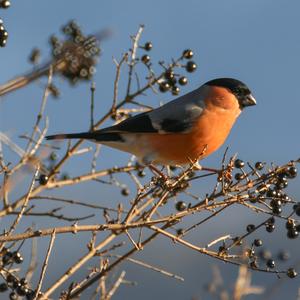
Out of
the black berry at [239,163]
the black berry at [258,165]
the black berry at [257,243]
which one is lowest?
the black berry at [257,243]

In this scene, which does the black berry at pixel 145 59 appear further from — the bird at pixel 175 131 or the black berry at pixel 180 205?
the black berry at pixel 180 205

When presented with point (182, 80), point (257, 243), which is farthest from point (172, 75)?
point (257, 243)

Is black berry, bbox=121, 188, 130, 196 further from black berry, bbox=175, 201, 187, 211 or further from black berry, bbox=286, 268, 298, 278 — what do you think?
black berry, bbox=286, 268, 298, 278

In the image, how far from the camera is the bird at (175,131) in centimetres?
388

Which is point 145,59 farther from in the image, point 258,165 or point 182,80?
point 258,165

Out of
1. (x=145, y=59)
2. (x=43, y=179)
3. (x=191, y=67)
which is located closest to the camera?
(x=43, y=179)

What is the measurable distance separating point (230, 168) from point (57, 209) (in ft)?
2.95

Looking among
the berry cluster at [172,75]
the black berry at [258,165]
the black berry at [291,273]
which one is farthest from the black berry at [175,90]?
the black berry at [291,273]

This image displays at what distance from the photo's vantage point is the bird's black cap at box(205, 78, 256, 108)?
14.0ft

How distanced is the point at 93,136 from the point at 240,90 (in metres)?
1.11

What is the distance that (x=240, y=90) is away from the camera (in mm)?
4297

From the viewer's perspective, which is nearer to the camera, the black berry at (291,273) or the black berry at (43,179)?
the black berry at (291,273)

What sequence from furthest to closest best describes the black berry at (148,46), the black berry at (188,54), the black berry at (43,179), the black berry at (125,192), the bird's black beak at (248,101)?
the black berry at (125,192) → the bird's black beak at (248,101) → the black berry at (148,46) → the black berry at (188,54) → the black berry at (43,179)

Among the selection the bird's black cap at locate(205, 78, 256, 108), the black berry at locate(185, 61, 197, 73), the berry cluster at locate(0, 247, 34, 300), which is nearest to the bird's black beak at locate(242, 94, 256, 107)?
the bird's black cap at locate(205, 78, 256, 108)
